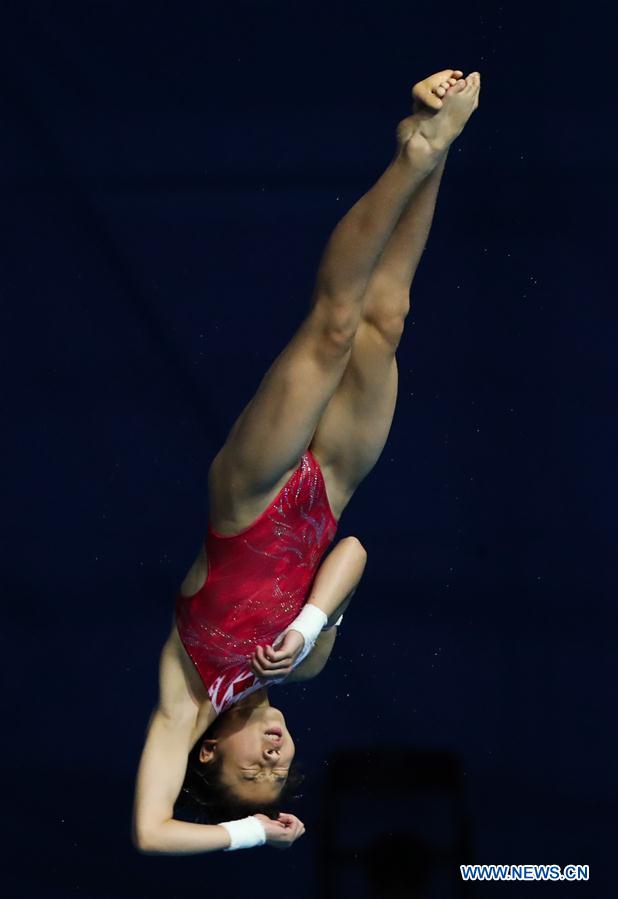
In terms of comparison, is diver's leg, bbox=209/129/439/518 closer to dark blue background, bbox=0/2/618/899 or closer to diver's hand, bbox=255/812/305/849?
diver's hand, bbox=255/812/305/849

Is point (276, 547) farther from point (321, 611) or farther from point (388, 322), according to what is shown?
point (388, 322)

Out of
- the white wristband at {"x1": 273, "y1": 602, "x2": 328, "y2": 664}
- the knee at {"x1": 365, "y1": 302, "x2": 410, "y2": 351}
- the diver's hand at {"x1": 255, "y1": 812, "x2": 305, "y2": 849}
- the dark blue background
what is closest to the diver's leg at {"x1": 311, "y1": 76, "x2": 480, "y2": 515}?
the knee at {"x1": 365, "y1": 302, "x2": 410, "y2": 351}

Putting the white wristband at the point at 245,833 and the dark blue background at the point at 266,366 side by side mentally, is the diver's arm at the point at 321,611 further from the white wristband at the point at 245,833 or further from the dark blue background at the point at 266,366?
the dark blue background at the point at 266,366

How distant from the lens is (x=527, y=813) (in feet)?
14.0

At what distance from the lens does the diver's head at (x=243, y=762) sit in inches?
125

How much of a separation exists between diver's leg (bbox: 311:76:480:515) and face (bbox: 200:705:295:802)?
479 mm

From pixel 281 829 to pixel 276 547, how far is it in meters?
0.54

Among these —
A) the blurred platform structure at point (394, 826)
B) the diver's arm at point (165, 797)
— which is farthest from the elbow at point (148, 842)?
the blurred platform structure at point (394, 826)

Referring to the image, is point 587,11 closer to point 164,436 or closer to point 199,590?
point 164,436

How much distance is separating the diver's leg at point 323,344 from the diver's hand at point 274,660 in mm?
293

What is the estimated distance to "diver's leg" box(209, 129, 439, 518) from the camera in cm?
295

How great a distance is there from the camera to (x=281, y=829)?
3.17 meters

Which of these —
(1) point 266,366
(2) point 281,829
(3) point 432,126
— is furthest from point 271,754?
(1) point 266,366

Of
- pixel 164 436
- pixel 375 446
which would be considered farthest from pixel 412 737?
pixel 375 446
